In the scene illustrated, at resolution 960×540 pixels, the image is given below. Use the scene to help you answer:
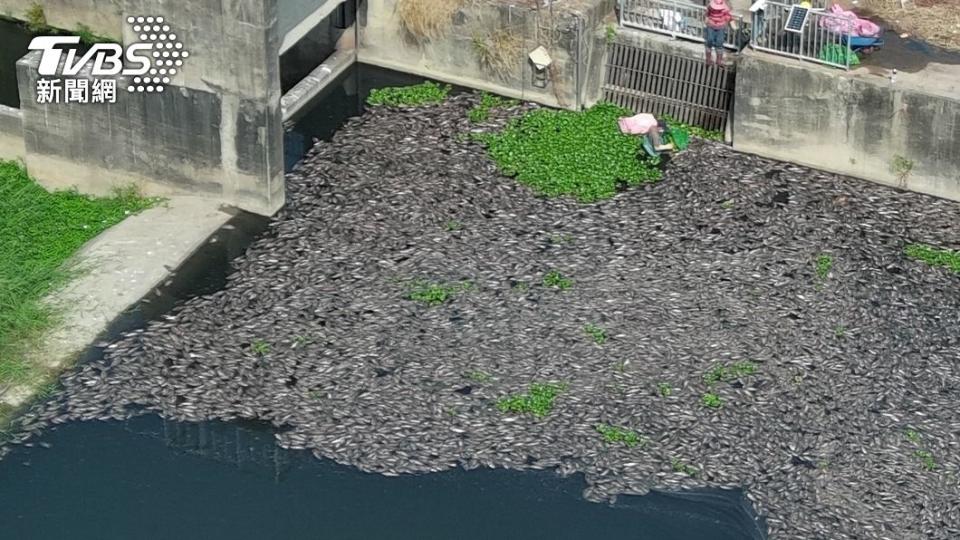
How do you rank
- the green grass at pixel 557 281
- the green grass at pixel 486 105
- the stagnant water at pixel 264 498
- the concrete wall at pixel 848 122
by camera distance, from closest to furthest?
the stagnant water at pixel 264 498, the green grass at pixel 557 281, the concrete wall at pixel 848 122, the green grass at pixel 486 105

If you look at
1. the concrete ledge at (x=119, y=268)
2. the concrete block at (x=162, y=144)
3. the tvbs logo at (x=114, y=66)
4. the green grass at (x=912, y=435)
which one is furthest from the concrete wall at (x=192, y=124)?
the green grass at (x=912, y=435)

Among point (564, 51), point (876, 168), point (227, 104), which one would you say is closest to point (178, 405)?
point (227, 104)

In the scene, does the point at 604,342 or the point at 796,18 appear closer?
the point at 604,342

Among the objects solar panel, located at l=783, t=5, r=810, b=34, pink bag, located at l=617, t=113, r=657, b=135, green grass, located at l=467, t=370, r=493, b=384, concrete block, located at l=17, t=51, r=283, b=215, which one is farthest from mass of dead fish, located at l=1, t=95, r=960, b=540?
solar panel, located at l=783, t=5, r=810, b=34

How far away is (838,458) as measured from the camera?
2150 cm

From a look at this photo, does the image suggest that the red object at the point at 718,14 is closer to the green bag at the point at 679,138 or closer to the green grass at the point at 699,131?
the green grass at the point at 699,131

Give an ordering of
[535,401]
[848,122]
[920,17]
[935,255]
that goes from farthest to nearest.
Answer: [920,17], [848,122], [935,255], [535,401]

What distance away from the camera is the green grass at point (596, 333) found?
23.5 meters

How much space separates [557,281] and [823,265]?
14.0ft

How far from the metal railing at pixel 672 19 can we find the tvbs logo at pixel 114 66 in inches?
343

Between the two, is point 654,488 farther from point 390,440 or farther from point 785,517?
point 390,440

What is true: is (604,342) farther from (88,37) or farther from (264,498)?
(88,37)

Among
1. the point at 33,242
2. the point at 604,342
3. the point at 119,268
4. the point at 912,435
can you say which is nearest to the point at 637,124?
the point at 604,342

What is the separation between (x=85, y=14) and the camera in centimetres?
3136
